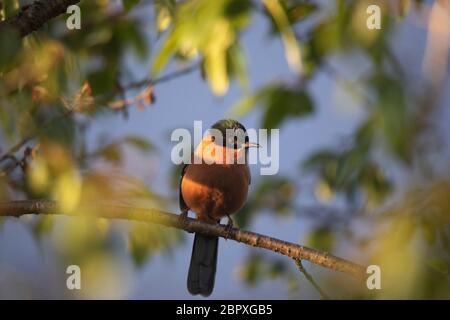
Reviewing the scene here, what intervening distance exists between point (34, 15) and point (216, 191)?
2.13 meters

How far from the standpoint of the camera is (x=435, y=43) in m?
5.64

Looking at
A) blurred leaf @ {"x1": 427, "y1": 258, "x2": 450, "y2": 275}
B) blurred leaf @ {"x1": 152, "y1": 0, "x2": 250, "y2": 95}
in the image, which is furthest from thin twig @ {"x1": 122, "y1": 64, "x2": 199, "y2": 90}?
blurred leaf @ {"x1": 427, "y1": 258, "x2": 450, "y2": 275}

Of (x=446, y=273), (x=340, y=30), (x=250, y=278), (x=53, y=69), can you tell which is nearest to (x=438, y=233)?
(x=446, y=273)

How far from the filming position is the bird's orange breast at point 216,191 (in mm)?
4875

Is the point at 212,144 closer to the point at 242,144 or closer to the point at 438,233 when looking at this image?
the point at 242,144

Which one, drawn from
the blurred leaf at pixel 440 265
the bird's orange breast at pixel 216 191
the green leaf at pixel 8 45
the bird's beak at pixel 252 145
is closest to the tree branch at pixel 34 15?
the green leaf at pixel 8 45

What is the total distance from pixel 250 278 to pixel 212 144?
2.46 metres

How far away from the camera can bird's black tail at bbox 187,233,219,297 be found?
5.23 meters

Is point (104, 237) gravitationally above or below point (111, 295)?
above

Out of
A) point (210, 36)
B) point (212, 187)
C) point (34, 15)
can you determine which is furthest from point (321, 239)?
point (34, 15)

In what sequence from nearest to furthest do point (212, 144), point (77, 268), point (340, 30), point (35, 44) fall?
point (35, 44)
point (340, 30)
point (77, 268)
point (212, 144)

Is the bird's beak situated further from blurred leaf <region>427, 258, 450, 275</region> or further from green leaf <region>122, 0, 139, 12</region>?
blurred leaf <region>427, 258, 450, 275</region>

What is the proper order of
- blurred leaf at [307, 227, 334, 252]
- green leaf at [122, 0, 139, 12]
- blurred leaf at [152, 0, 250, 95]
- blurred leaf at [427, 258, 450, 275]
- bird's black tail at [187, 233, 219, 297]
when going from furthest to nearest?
blurred leaf at [307, 227, 334, 252]
bird's black tail at [187, 233, 219, 297]
blurred leaf at [152, 0, 250, 95]
green leaf at [122, 0, 139, 12]
blurred leaf at [427, 258, 450, 275]

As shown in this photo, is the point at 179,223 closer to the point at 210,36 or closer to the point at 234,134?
the point at 210,36
